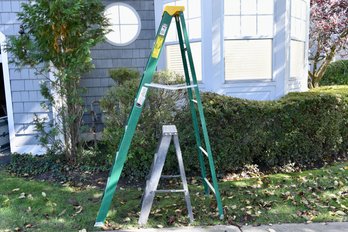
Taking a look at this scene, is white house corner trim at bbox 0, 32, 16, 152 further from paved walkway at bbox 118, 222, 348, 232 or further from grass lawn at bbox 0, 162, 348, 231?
paved walkway at bbox 118, 222, 348, 232

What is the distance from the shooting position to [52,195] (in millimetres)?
3973

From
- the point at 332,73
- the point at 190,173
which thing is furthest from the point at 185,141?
the point at 332,73

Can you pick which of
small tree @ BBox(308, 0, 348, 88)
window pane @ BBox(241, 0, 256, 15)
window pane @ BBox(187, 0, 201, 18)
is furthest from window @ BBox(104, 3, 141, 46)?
small tree @ BBox(308, 0, 348, 88)

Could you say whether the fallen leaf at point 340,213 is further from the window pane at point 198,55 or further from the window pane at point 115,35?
the window pane at point 115,35

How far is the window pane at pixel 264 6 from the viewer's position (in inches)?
213

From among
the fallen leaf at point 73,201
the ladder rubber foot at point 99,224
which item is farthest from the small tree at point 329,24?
the ladder rubber foot at point 99,224

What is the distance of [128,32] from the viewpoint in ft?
20.2

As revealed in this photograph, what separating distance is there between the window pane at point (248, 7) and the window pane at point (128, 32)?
2.05 metres

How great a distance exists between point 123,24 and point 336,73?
870cm

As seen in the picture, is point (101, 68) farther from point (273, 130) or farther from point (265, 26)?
point (273, 130)

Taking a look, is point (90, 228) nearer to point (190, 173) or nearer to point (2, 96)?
point (190, 173)

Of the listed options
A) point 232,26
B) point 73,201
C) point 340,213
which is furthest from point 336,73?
point 73,201

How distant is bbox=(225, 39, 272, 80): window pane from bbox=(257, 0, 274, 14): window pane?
0.48 meters

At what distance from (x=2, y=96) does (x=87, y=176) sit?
3.71m
